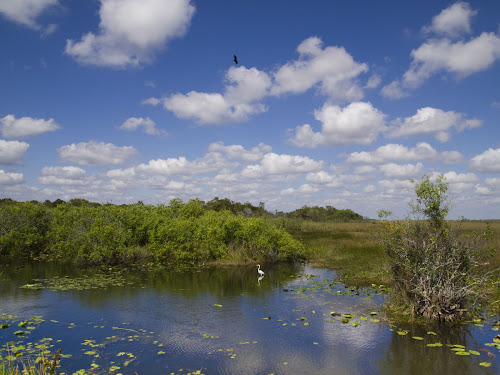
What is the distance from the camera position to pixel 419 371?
27.6ft

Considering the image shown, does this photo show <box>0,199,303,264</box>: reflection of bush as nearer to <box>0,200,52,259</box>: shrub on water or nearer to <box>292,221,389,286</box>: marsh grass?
<box>0,200,52,259</box>: shrub on water

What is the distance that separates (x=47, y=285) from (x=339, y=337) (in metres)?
13.6

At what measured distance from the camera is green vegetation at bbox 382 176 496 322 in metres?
11.3

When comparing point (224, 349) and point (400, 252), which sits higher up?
point (400, 252)

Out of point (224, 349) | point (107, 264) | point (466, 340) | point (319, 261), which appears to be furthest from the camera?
point (319, 261)

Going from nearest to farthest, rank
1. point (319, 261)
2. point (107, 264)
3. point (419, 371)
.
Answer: point (419, 371), point (107, 264), point (319, 261)

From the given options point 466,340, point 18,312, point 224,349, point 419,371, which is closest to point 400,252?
point 466,340

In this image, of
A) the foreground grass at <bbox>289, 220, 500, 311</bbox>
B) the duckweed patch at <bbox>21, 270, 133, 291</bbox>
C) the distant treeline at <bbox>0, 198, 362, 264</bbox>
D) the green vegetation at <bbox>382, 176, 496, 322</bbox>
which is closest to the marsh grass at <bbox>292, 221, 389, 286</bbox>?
the foreground grass at <bbox>289, 220, 500, 311</bbox>

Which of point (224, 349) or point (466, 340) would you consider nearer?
point (224, 349)

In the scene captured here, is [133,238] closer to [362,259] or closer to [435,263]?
[362,259]

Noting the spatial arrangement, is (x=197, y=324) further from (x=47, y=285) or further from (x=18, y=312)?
(x=47, y=285)

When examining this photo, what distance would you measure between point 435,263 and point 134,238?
1940 centimetres

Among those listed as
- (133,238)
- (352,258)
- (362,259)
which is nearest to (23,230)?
(133,238)

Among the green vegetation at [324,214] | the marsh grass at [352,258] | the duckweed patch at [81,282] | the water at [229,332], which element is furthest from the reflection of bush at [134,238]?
the green vegetation at [324,214]
